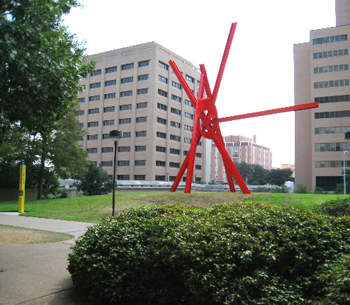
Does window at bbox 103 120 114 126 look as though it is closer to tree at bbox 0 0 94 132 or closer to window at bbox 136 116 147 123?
window at bbox 136 116 147 123

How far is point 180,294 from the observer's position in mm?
4180

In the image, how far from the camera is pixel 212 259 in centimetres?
392

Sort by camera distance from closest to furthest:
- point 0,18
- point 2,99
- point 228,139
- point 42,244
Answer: point 0,18
point 2,99
point 42,244
point 228,139

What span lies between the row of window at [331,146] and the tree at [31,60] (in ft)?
181

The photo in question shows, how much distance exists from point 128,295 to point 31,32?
5.12 m

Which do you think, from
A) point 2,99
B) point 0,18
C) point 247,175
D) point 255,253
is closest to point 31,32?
point 0,18

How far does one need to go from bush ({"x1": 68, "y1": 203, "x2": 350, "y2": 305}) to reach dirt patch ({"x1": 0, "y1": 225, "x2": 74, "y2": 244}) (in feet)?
16.2

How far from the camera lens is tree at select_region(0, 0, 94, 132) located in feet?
20.1

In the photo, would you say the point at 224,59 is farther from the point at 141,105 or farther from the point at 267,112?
the point at 141,105

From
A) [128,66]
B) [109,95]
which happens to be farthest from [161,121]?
[128,66]

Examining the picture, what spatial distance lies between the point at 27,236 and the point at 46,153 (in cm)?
1925

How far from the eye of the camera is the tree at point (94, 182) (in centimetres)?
3183

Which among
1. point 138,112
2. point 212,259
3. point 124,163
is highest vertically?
point 138,112

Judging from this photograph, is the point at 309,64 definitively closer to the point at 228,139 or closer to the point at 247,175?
the point at 247,175
